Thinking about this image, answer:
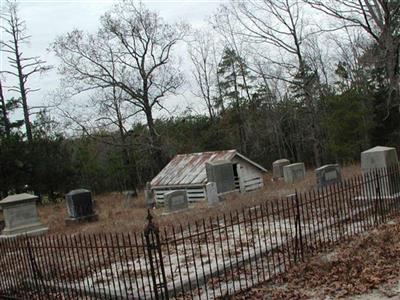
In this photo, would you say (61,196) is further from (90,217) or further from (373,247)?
(373,247)

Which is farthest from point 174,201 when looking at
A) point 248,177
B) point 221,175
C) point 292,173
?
point 292,173

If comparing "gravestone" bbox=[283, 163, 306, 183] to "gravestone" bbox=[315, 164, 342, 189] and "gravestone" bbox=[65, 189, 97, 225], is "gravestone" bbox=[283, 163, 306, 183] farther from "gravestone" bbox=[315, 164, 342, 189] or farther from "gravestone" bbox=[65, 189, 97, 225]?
"gravestone" bbox=[65, 189, 97, 225]

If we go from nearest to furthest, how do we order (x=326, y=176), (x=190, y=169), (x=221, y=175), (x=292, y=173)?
1. (x=326, y=176)
2. (x=221, y=175)
3. (x=190, y=169)
4. (x=292, y=173)

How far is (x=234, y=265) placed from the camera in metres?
8.21

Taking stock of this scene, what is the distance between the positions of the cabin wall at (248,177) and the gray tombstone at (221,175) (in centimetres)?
233

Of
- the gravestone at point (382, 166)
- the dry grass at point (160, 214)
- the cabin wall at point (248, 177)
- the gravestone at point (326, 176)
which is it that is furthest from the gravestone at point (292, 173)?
the gravestone at point (382, 166)

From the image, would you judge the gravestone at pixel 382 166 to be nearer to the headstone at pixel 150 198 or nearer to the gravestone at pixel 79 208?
the gravestone at pixel 79 208

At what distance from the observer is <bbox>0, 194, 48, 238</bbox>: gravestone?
58.5 feet

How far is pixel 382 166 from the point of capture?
525 inches

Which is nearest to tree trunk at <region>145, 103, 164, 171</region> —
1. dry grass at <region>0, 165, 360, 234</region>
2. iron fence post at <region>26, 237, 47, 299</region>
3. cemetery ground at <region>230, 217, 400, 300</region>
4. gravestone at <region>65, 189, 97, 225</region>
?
dry grass at <region>0, 165, 360, 234</region>

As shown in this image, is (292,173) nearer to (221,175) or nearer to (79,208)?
→ (221,175)

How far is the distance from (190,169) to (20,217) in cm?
1074

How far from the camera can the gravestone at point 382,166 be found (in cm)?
1253

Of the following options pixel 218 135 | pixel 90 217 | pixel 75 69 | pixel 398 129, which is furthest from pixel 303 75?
pixel 90 217
